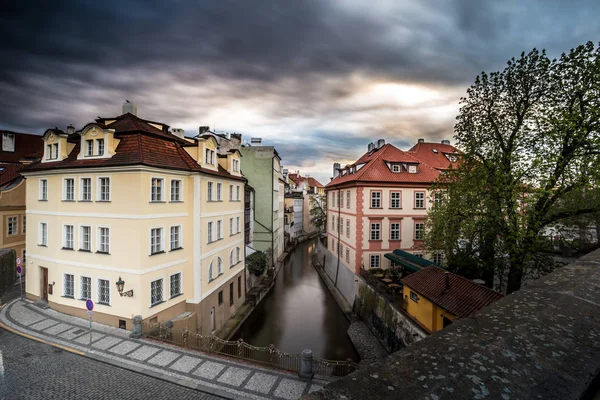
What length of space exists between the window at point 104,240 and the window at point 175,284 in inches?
131

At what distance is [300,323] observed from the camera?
21688 mm

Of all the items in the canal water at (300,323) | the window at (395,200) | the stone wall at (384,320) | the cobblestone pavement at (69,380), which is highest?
the window at (395,200)

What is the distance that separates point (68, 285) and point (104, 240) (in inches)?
149

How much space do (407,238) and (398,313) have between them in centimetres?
966

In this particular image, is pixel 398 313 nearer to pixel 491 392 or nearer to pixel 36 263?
pixel 491 392

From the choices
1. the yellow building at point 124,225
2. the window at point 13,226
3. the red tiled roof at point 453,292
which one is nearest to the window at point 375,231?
the red tiled roof at point 453,292

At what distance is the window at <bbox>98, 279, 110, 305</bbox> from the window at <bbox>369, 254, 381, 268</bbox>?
1770cm

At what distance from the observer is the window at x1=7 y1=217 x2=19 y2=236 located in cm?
2159

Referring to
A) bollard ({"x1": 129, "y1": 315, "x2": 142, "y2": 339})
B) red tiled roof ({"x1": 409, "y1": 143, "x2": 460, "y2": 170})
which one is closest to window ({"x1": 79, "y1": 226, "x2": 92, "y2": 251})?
bollard ({"x1": 129, "y1": 315, "x2": 142, "y2": 339})

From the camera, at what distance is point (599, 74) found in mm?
10562

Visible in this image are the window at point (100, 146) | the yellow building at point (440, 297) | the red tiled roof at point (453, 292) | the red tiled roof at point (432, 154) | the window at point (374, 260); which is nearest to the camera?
the red tiled roof at point (453, 292)

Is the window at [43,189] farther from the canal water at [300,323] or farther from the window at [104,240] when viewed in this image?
the canal water at [300,323]

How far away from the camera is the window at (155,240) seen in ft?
46.4

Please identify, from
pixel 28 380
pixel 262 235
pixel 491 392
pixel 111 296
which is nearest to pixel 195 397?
pixel 28 380
